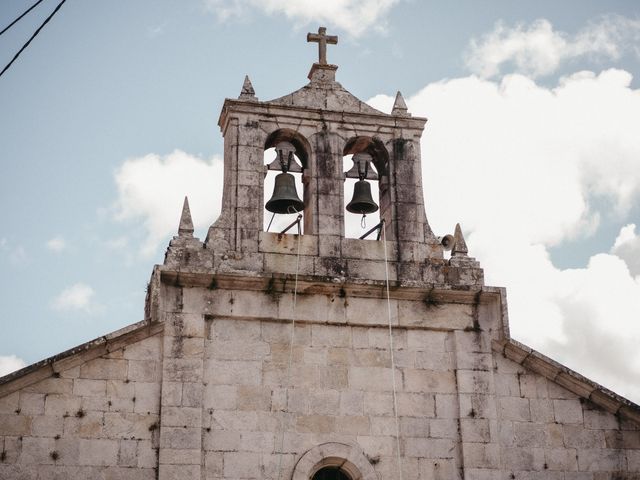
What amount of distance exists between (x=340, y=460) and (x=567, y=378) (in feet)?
10.9

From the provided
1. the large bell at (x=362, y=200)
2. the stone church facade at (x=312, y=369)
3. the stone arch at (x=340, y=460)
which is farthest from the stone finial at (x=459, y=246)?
the stone arch at (x=340, y=460)

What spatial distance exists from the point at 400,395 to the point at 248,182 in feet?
11.5

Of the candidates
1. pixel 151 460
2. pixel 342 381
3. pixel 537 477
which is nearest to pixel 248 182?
pixel 342 381

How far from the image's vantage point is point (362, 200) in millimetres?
15758

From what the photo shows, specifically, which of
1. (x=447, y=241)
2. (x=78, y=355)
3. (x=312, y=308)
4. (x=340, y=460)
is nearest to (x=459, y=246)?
(x=447, y=241)

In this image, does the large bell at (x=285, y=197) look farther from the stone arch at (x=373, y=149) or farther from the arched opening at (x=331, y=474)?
the arched opening at (x=331, y=474)

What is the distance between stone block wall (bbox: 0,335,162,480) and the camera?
43.4 ft

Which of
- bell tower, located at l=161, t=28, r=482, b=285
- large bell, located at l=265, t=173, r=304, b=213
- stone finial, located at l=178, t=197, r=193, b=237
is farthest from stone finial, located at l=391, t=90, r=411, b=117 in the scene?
stone finial, located at l=178, t=197, r=193, b=237

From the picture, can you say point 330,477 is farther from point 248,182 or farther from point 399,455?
point 248,182

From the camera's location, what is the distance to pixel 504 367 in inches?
591

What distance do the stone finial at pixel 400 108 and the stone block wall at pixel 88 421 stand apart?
197 inches

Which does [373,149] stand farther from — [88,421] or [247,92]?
[88,421]

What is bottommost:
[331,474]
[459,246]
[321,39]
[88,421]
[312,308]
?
[331,474]

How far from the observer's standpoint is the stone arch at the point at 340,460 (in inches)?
547
